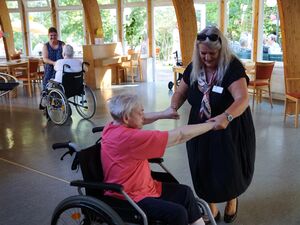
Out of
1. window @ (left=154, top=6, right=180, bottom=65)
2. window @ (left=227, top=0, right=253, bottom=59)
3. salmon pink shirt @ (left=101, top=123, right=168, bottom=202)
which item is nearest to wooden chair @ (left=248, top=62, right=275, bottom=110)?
window @ (left=227, top=0, right=253, bottom=59)

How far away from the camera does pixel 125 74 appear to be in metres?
10.8

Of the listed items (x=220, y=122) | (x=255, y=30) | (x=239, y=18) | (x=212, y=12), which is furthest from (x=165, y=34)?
(x=220, y=122)

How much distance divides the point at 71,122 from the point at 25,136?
0.93 m

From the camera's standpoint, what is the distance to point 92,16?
415 inches

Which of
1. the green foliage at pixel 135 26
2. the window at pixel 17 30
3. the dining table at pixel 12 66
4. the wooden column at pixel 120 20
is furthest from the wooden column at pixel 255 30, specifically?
the window at pixel 17 30

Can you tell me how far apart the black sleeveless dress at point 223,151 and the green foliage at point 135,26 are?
28.9 ft

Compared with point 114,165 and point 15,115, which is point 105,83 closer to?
point 15,115

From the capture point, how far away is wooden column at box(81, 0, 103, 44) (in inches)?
411

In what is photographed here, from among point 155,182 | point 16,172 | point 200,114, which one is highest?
point 200,114

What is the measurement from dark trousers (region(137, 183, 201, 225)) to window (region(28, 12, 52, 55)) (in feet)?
37.5

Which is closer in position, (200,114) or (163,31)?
(200,114)

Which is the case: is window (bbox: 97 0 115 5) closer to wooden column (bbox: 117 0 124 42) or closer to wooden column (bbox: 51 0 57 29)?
wooden column (bbox: 117 0 124 42)

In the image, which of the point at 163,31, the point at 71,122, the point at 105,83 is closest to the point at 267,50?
the point at 163,31

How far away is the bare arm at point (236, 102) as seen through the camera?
6.30 feet
